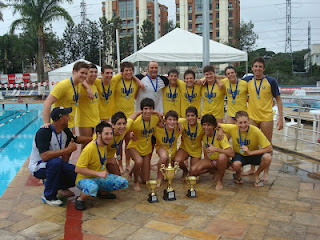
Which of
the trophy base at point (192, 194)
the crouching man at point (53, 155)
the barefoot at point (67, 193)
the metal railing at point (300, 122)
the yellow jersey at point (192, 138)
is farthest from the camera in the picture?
the metal railing at point (300, 122)

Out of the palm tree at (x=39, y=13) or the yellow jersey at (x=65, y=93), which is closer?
the yellow jersey at (x=65, y=93)

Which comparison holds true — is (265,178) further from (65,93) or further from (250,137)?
(65,93)

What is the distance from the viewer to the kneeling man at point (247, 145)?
443cm

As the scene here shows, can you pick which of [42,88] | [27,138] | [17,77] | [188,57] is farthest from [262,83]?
[17,77]

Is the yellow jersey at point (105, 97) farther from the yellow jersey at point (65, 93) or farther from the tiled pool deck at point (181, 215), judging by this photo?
the tiled pool deck at point (181, 215)

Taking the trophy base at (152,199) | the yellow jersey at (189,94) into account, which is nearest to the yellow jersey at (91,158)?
the trophy base at (152,199)

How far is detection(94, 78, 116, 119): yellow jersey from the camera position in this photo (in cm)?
503

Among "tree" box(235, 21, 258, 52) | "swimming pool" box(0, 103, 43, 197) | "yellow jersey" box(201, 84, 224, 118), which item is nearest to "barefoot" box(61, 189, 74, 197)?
"swimming pool" box(0, 103, 43, 197)

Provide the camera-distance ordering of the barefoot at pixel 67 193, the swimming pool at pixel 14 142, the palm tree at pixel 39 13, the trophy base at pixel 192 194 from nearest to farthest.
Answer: the trophy base at pixel 192 194, the barefoot at pixel 67 193, the swimming pool at pixel 14 142, the palm tree at pixel 39 13

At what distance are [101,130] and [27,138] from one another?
806 centimetres

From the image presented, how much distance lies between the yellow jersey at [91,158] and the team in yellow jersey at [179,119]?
195 mm

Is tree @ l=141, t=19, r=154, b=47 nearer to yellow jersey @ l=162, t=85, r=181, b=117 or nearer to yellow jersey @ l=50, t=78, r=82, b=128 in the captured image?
yellow jersey @ l=162, t=85, r=181, b=117

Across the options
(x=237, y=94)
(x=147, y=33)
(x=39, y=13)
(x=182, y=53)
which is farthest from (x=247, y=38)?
(x=237, y=94)

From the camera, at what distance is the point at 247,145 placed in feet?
14.9
